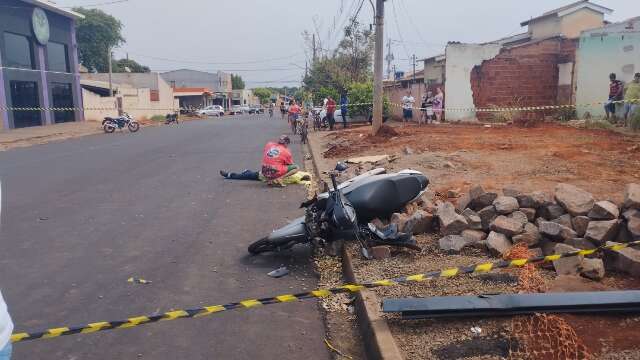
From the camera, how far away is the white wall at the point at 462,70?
2373 cm

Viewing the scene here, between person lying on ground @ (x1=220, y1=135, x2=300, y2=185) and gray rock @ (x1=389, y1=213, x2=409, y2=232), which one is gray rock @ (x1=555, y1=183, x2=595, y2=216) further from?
person lying on ground @ (x1=220, y1=135, x2=300, y2=185)

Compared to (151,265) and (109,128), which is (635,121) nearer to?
(151,265)

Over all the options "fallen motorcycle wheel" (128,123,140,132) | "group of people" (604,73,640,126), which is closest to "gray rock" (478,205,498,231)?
"group of people" (604,73,640,126)

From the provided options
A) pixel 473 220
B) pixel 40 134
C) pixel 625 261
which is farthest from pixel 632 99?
pixel 40 134

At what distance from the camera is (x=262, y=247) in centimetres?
577

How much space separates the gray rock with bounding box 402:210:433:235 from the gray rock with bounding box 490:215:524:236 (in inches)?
29.7

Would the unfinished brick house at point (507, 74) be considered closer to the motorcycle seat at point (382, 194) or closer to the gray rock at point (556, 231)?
the motorcycle seat at point (382, 194)

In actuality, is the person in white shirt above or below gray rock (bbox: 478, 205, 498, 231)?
above

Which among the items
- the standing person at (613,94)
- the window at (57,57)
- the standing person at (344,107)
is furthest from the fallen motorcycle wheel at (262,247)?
the window at (57,57)

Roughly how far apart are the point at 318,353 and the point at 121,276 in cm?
242

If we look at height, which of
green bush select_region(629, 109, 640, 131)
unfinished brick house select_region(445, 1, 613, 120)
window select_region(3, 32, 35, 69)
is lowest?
green bush select_region(629, 109, 640, 131)

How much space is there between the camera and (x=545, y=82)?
79.7ft

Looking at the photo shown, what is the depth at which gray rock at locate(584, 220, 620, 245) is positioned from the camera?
4.68 meters

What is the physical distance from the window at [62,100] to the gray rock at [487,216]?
35069 millimetres
